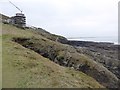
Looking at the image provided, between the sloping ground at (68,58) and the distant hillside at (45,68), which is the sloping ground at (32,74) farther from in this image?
the sloping ground at (68,58)

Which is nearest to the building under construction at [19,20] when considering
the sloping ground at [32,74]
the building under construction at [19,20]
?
the building under construction at [19,20]

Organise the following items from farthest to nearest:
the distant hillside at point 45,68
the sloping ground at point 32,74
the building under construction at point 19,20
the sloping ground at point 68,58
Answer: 1. the building under construction at point 19,20
2. the sloping ground at point 68,58
3. the distant hillside at point 45,68
4. the sloping ground at point 32,74

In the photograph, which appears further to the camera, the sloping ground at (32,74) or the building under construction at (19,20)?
the building under construction at (19,20)

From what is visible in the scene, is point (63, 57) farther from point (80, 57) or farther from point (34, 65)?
point (34, 65)

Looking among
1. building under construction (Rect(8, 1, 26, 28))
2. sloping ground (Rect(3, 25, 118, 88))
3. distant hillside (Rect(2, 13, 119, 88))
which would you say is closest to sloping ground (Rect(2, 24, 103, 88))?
distant hillside (Rect(2, 13, 119, 88))

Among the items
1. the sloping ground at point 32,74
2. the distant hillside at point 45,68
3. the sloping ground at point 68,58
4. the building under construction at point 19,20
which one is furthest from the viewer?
the building under construction at point 19,20

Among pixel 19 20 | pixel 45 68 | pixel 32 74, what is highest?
pixel 19 20

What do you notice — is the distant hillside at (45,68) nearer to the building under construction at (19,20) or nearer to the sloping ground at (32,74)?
the sloping ground at (32,74)

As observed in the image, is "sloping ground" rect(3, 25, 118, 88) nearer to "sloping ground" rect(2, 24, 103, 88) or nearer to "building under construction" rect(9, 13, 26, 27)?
"sloping ground" rect(2, 24, 103, 88)

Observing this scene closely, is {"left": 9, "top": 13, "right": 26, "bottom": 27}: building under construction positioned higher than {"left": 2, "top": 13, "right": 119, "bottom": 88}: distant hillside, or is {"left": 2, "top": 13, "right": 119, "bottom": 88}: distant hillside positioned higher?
{"left": 9, "top": 13, "right": 26, "bottom": 27}: building under construction

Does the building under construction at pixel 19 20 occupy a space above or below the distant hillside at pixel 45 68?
above

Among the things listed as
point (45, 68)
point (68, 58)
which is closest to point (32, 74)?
point (45, 68)

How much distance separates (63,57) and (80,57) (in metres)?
1.94

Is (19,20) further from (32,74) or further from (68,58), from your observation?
(32,74)
